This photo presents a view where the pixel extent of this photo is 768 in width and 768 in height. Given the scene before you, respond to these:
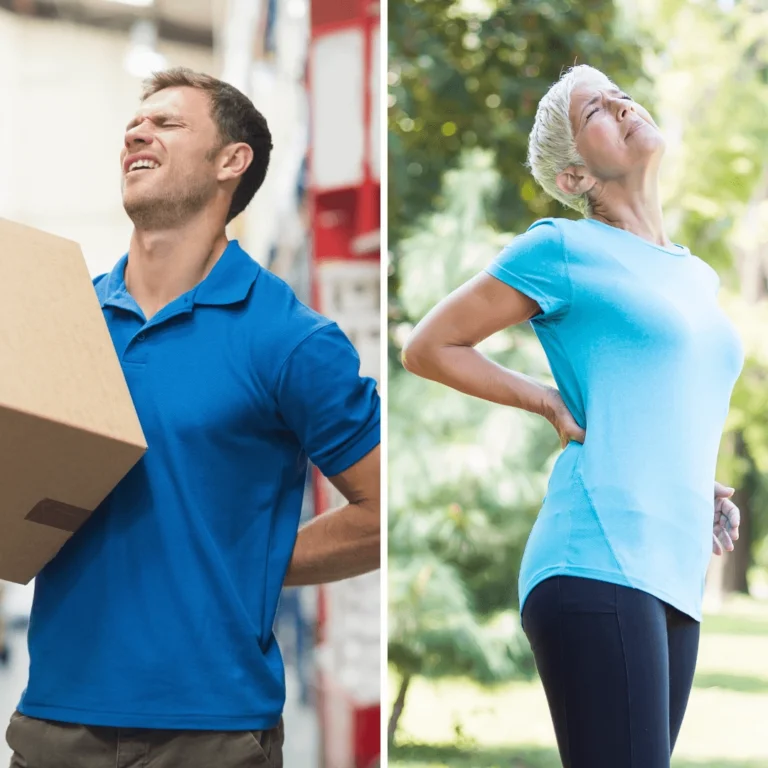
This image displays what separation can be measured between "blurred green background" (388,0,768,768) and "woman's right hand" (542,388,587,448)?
216 cm

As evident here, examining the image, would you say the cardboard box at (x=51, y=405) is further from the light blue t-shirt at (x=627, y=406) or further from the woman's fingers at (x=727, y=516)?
the woman's fingers at (x=727, y=516)

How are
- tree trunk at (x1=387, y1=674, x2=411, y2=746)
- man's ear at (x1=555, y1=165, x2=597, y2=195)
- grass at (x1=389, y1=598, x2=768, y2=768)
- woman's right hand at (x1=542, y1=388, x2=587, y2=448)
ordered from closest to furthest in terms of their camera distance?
woman's right hand at (x1=542, y1=388, x2=587, y2=448), man's ear at (x1=555, y1=165, x2=597, y2=195), grass at (x1=389, y1=598, x2=768, y2=768), tree trunk at (x1=387, y1=674, x2=411, y2=746)

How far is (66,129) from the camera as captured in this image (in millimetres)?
1979

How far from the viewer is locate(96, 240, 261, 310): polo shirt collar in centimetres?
153

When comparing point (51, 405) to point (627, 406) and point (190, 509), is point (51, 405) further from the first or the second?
point (627, 406)

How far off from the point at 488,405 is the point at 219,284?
224 centimetres

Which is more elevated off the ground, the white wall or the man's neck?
the white wall

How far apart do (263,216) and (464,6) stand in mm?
1944

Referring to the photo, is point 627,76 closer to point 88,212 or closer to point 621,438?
point 88,212

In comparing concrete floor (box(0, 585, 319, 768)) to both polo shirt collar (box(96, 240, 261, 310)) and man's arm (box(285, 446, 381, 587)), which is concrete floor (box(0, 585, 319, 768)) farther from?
polo shirt collar (box(96, 240, 261, 310))

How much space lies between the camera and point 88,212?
1958 millimetres

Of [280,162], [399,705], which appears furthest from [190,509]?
[399,705]

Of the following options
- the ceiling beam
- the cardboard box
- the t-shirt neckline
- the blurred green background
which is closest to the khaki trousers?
the cardboard box

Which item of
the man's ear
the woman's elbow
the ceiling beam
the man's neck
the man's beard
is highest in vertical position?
the ceiling beam
